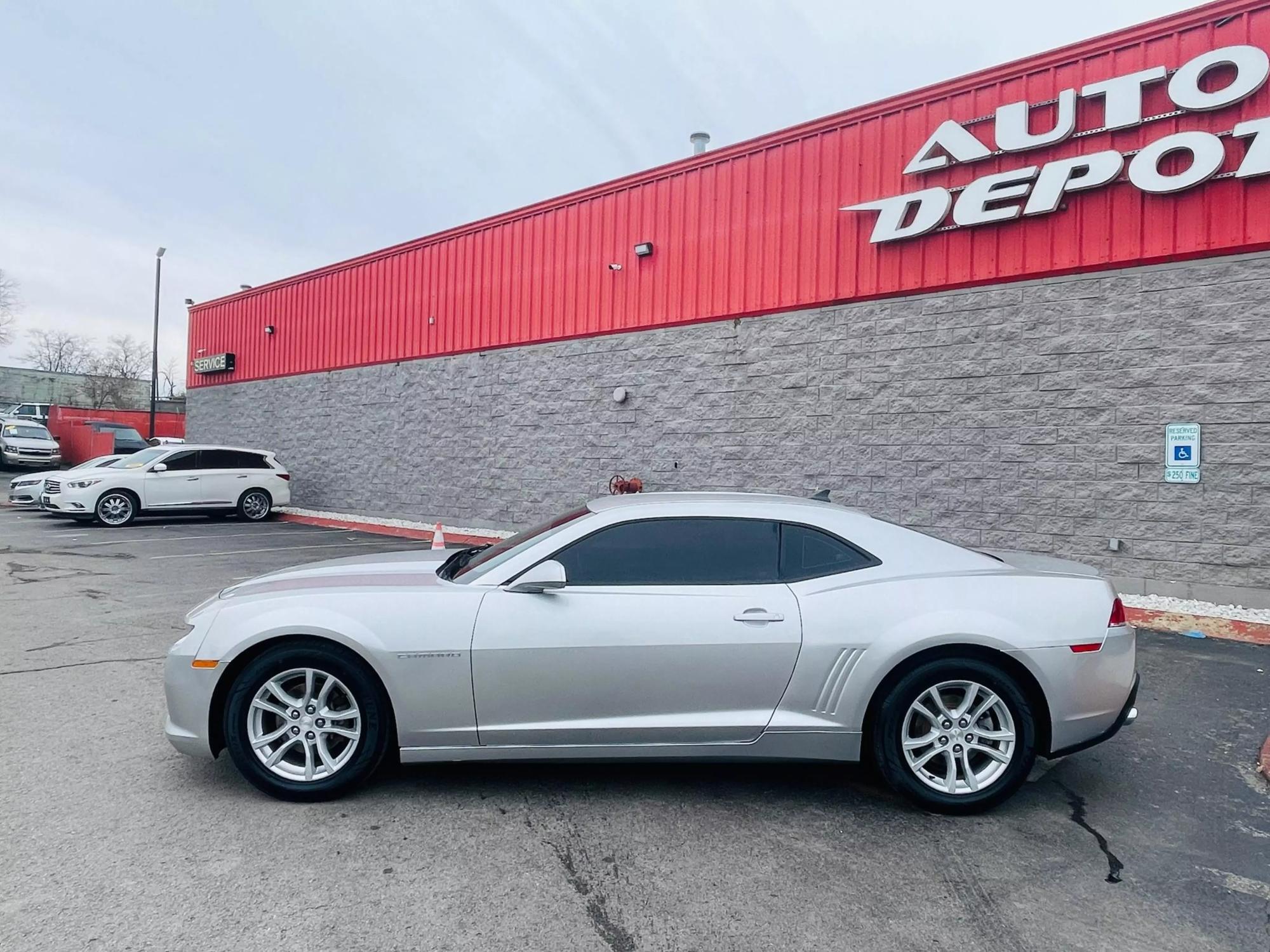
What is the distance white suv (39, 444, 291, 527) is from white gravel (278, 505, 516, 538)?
73 cm

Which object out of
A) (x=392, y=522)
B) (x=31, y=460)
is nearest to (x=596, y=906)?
(x=392, y=522)

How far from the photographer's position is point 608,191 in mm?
13555

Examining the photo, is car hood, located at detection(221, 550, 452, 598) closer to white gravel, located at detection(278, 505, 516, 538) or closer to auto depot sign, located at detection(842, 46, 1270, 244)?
auto depot sign, located at detection(842, 46, 1270, 244)

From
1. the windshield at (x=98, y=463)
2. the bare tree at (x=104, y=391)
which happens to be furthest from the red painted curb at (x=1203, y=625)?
the bare tree at (x=104, y=391)

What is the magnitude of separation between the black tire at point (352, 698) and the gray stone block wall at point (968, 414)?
14.4ft

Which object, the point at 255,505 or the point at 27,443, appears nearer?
the point at 255,505

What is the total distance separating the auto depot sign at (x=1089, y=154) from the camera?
7980mm

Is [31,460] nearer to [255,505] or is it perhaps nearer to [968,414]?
[255,505]

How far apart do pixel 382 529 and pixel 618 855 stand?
44.5ft

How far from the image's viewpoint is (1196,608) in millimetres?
Answer: 8016

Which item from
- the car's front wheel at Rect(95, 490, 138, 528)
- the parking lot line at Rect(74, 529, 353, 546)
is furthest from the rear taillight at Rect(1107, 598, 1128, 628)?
the car's front wheel at Rect(95, 490, 138, 528)

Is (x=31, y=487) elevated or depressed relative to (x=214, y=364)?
depressed

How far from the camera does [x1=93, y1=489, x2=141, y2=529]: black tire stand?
15.3 meters

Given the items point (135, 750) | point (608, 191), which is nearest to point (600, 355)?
point (608, 191)
